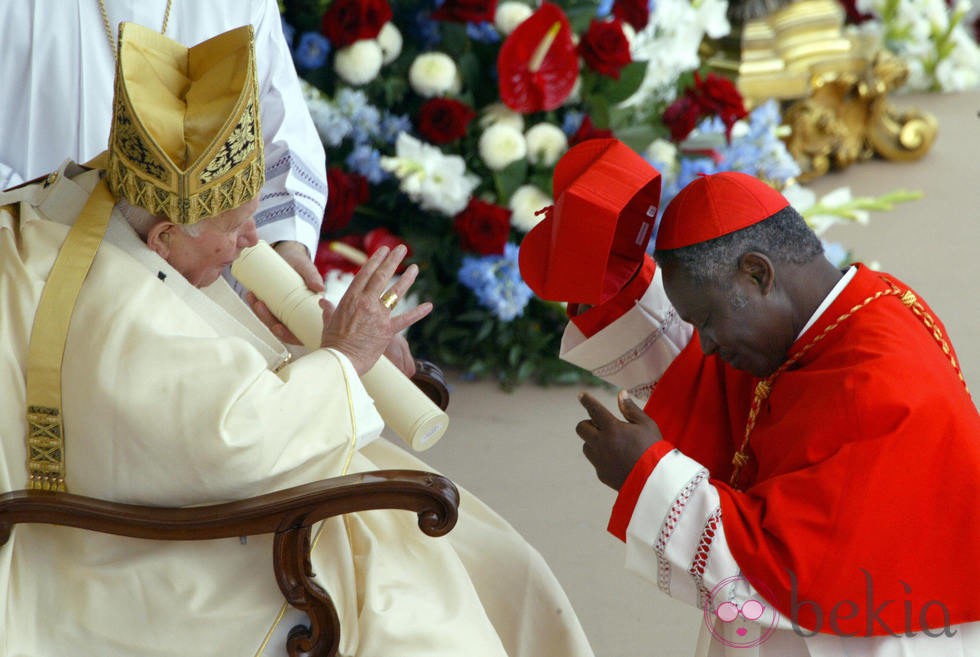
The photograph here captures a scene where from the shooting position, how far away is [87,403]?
7.30ft

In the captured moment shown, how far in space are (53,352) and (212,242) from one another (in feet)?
1.19

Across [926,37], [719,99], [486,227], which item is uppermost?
[719,99]

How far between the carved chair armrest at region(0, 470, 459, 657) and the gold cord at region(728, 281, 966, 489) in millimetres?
649

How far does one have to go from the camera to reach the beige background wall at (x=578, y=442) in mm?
3750

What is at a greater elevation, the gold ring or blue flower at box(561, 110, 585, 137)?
the gold ring

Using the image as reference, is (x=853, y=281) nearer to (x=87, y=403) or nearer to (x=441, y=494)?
Answer: (x=441, y=494)

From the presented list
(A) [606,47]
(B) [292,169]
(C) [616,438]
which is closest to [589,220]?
(C) [616,438]

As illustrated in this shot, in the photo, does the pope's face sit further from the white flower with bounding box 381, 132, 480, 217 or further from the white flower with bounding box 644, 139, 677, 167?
the white flower with bounding box 644, 139, 677, 167

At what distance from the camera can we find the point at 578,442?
4.69 metres

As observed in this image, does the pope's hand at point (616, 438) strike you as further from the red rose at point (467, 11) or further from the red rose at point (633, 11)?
→ the red rose at point (633, 11)

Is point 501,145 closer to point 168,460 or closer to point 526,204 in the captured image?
point 526,204

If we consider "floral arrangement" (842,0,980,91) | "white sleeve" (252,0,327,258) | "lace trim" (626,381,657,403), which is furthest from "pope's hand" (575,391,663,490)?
"floral arrangement" (842,0,980,91)

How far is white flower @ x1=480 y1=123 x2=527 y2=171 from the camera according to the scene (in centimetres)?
464

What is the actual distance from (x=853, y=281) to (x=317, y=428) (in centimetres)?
108
